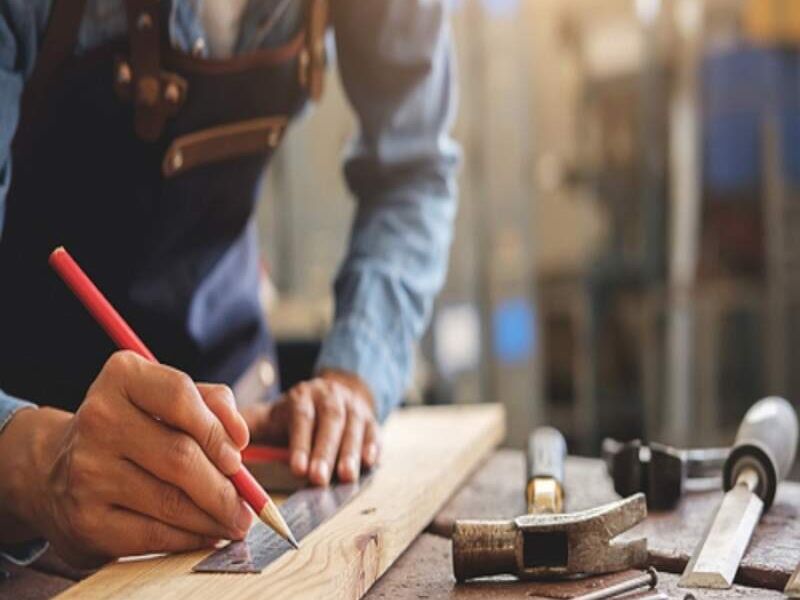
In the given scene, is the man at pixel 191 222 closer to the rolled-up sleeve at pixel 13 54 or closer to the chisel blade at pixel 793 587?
the rolled-up sleeve at pixel 13 54

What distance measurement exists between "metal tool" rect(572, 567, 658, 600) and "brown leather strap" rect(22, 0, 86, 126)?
2.62 ft

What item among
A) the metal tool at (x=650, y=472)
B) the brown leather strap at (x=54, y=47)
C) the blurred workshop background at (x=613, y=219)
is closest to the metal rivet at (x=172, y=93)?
the brown leather strap at (x=54, y=47)

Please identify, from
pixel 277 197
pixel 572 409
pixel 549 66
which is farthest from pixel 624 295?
pixel 277 197

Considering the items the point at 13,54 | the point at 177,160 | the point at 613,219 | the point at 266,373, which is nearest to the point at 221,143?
the point at 177,160

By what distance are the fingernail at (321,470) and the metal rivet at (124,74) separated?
1.63 ft

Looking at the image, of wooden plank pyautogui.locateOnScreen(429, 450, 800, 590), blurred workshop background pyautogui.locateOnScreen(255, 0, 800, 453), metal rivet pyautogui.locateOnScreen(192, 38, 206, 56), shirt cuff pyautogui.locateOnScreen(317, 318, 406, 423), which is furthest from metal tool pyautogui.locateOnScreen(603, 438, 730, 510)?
blurred workshop background pyautogui.locateOnScreen(255, 0, 800, 453)

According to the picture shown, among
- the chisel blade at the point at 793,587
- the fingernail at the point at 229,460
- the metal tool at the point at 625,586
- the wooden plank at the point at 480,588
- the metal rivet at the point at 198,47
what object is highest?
the metal rivet at the point at 198,47

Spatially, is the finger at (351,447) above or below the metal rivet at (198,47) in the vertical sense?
below

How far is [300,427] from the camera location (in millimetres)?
A: 1216

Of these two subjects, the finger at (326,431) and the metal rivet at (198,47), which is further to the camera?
the metal rivet at (198,47)

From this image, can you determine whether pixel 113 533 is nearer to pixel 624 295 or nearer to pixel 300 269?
pixel 300 269

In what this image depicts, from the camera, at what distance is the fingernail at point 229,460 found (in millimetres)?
920

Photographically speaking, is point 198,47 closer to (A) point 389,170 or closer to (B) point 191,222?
(B) point 191,222

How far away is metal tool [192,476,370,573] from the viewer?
903 mm
